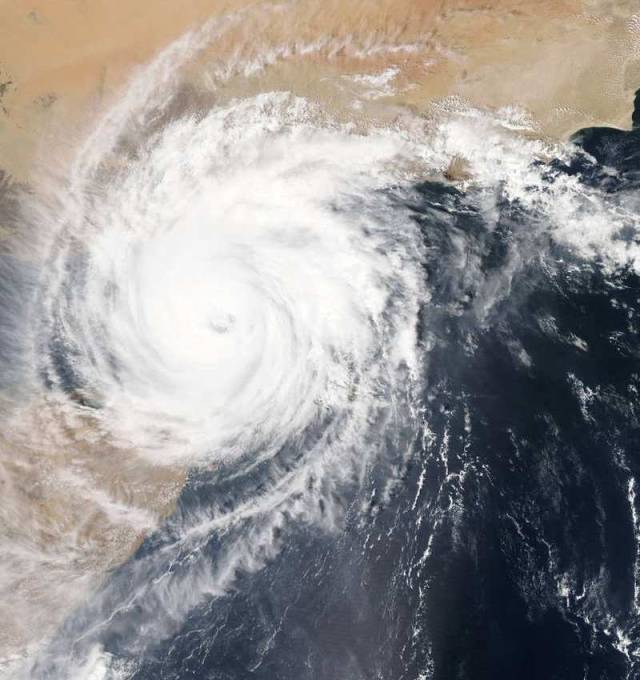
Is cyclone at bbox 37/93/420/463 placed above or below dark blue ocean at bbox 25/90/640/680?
above

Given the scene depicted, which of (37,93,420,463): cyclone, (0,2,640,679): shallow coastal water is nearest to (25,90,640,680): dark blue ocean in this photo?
(0,2,640,679): shallow coastal water

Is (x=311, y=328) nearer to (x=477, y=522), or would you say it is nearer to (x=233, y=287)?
(x=233, y=287)

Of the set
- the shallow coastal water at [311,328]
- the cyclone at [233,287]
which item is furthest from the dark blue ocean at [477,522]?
the cyclone at [233,287]

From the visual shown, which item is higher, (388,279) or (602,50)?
(602,50)

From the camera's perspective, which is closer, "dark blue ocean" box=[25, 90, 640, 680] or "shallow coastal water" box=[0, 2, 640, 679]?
"dark blue ocean" box=[25, 90, 640, 680]

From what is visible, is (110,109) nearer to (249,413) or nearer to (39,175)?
(39,175)

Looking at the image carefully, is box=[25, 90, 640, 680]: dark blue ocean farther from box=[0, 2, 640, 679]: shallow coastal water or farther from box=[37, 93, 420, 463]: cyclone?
box=[37, 93, 420, 463]: cyclone

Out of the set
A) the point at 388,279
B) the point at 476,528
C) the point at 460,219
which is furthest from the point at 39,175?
the point at 476,528

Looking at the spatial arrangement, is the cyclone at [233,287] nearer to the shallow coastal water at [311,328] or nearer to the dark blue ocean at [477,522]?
the shallow coastal water at [311,328]
